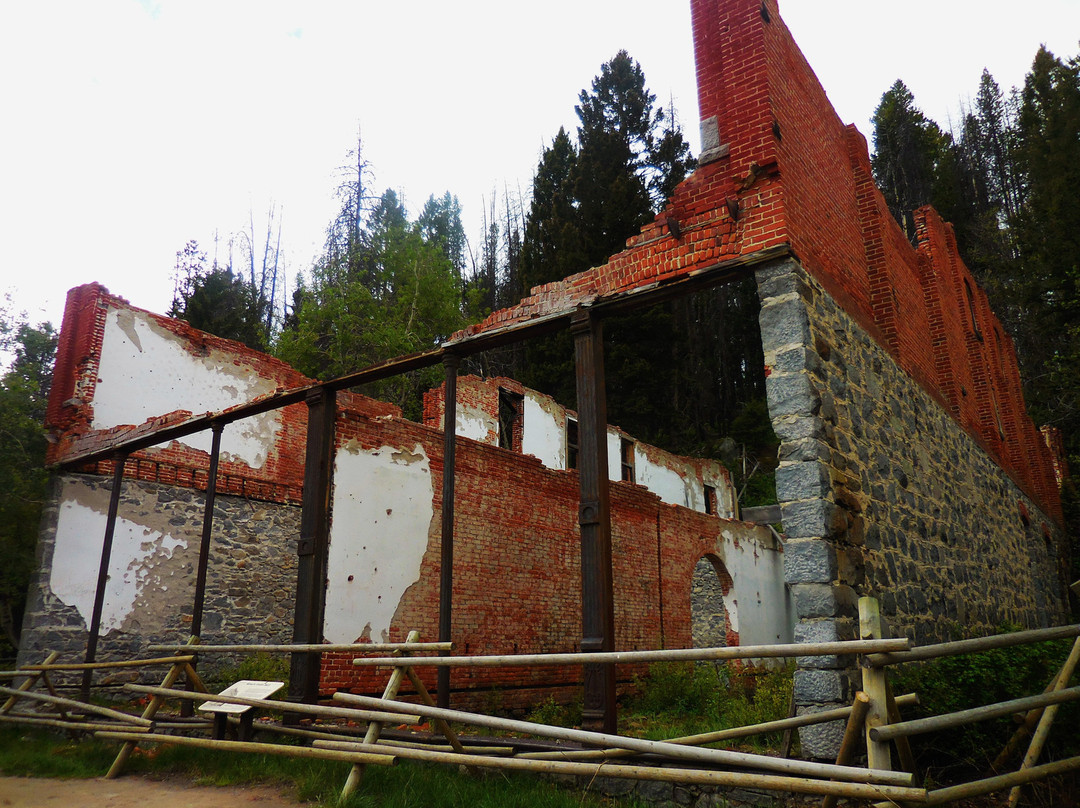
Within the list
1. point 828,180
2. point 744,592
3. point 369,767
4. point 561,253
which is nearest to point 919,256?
point 828,180

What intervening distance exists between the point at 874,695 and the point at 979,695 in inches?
92.8

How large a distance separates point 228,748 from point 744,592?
47.9ft

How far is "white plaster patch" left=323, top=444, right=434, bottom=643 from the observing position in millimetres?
9383

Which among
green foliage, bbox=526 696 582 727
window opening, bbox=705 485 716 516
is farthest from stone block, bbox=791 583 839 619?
window opening, bbox=705 485 716 516

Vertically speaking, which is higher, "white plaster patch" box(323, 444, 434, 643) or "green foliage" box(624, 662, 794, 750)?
"white plaster patch" box(323, 444, 434, 643)

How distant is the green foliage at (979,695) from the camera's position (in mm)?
4398

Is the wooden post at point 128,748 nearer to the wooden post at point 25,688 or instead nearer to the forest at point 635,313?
the wooden post at point 25,688

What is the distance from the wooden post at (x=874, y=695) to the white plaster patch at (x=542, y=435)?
46.3ft

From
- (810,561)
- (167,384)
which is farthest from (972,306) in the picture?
(167,384)

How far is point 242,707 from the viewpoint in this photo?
602cm

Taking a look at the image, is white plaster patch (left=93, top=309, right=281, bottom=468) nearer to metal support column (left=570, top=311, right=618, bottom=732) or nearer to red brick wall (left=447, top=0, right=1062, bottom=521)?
red brick wall (left=447, top=0, right=1062, bottom=521)

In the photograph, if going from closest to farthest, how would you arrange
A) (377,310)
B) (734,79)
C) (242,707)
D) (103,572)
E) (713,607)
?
(242,707)
(734,79)
(103,572)
(713,607)
(377,310)

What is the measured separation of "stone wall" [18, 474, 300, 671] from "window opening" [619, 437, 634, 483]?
959 centimetres

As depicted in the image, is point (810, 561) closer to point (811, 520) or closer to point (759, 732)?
point (811, 520)
